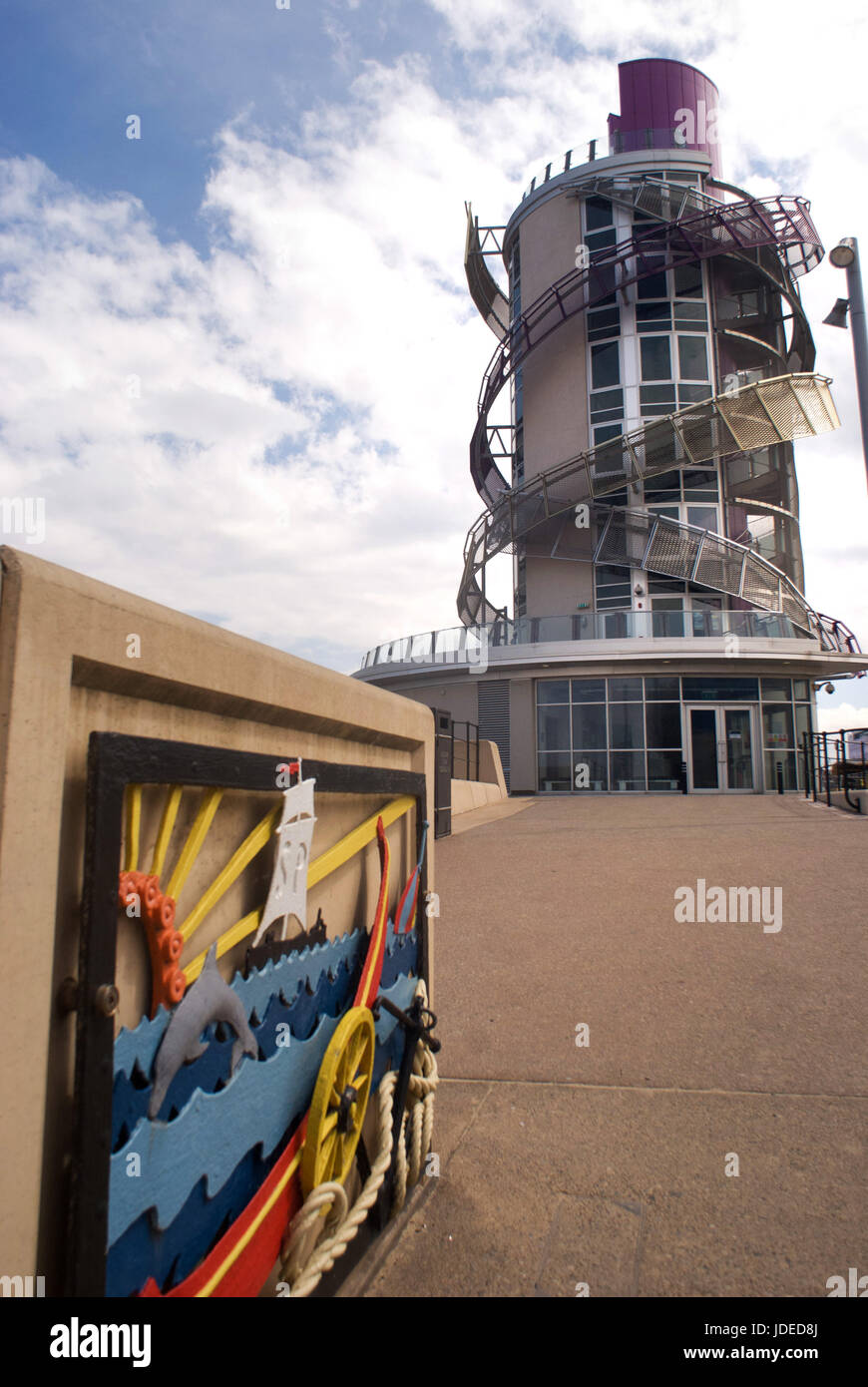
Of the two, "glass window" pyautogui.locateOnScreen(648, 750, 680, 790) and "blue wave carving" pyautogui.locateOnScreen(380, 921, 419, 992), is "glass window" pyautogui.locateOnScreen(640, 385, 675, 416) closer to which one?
"glass window" pyautogui.locateOnScreen(648, 750, 680, 790)

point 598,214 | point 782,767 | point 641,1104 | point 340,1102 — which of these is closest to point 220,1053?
point 340,1102

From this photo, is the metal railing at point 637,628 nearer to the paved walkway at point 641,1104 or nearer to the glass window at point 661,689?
the glass window at point 661,689

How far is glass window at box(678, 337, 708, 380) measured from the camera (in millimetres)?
29953

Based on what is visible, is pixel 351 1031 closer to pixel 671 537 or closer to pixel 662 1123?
pixel 662 1123

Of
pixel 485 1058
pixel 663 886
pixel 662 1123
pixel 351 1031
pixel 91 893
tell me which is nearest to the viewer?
pixel 91 893

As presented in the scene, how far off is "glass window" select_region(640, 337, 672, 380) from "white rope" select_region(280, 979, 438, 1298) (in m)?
31.0

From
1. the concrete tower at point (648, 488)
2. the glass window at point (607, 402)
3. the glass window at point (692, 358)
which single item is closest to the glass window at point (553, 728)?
Answer: the concrete tower at point (648, 488)

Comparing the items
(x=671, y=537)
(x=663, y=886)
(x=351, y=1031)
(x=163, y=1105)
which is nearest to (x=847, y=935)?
(x=663, y=886)

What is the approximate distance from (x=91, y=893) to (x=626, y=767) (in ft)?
83.0

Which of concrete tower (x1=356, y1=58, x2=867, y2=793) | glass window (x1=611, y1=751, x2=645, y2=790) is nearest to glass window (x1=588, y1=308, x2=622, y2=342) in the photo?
concrete tower (x1=356, y1=58, x2=867, y2=793)

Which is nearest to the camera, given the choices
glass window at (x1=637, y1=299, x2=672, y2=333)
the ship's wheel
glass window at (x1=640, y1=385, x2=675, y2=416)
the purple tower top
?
the ship's wheel

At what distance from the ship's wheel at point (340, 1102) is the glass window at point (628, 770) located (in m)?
24.0

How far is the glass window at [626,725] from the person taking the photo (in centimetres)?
2561

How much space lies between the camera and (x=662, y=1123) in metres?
3.38
